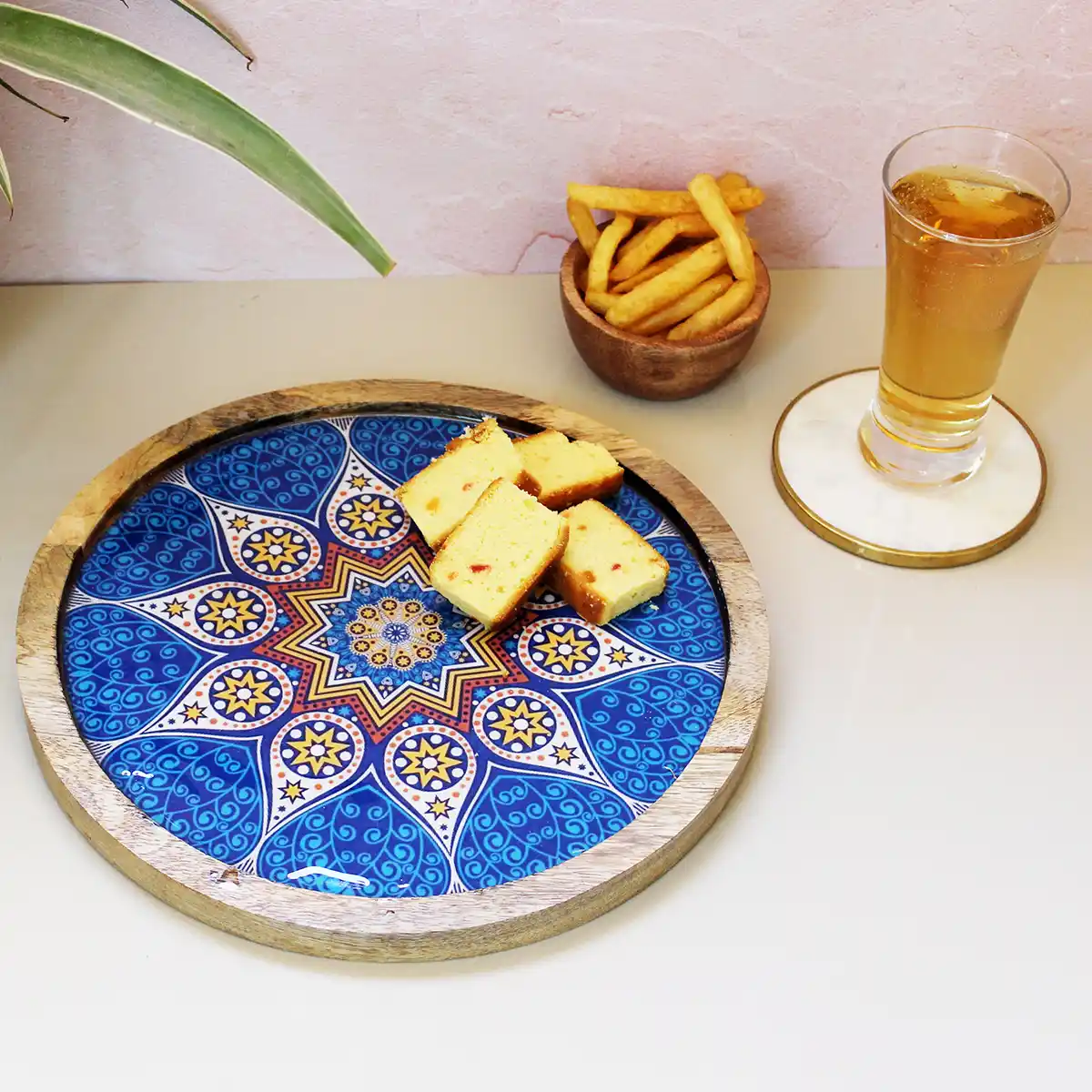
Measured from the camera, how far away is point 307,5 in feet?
3.73

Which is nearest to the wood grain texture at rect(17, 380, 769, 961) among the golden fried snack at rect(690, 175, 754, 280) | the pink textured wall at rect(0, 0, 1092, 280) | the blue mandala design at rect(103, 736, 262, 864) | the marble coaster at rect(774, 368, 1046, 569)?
the blue mandala design at rect(103, 736, 262, 864)

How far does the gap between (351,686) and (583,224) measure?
0.48 m

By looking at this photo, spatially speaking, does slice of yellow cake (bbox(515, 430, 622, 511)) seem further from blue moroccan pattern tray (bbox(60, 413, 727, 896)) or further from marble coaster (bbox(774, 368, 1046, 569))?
marble coaster (bbox(774, 368, 1046, 569))

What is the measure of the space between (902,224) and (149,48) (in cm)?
66

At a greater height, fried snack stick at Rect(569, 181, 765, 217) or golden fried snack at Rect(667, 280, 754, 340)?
fried snack stick at Rect(569, 181, 765, 217)

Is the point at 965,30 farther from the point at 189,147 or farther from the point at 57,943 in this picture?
the point at 57,943

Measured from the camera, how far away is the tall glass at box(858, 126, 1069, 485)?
3.26 feet

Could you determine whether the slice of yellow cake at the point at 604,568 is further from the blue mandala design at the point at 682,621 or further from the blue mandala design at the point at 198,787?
the blue mandala design at the point at 198,787

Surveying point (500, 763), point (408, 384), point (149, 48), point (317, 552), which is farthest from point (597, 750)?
point (149, 48)

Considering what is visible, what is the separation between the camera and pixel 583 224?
46.4 inches

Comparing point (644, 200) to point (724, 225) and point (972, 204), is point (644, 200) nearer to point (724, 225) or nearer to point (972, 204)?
point (724, 225)

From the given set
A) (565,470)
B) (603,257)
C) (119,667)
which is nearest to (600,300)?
(603,257)

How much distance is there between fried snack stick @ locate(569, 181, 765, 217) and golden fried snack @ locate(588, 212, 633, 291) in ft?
0.06

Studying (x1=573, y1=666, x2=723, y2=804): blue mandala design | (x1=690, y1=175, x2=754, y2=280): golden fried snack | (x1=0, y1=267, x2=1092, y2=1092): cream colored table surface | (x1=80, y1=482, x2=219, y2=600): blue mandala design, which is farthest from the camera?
(x1=690, y1=175, x2=754, y2=280): golden fried snack
